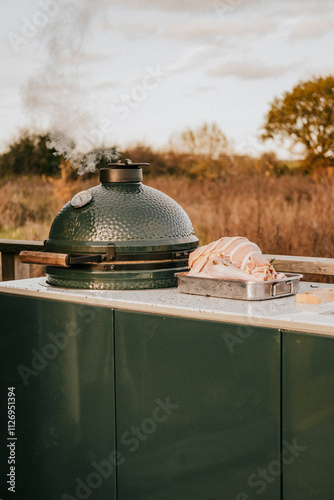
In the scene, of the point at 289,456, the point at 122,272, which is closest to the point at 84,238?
the point at 122,272

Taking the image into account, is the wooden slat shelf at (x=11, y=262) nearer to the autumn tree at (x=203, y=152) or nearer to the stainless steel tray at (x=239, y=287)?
the stainless steel tray at (x=239, y=287)

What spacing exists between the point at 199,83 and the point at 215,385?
6.05m

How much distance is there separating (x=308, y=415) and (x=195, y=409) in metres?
0.40

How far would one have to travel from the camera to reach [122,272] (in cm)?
244

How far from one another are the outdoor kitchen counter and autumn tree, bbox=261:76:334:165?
19.9 ft

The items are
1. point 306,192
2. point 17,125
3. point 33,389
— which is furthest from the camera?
point 17,125

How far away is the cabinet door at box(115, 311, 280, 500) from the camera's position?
1876 millimetres

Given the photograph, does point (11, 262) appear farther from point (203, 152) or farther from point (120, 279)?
point (203, 152)

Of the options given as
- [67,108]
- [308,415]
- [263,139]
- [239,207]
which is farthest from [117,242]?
[263,139]

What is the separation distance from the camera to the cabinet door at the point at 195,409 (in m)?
1.88

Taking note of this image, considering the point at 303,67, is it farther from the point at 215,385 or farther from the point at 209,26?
the point at 215,385

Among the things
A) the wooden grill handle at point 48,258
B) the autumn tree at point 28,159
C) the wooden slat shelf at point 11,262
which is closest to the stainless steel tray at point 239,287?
the wooden grill handle at point 48,258

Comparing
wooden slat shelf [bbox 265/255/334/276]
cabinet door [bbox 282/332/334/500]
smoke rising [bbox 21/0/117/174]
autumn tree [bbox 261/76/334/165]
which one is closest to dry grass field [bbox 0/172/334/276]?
autumn tree [bbox 261/76/334/165]

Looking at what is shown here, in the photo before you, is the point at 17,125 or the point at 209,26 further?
the point at 17,125
